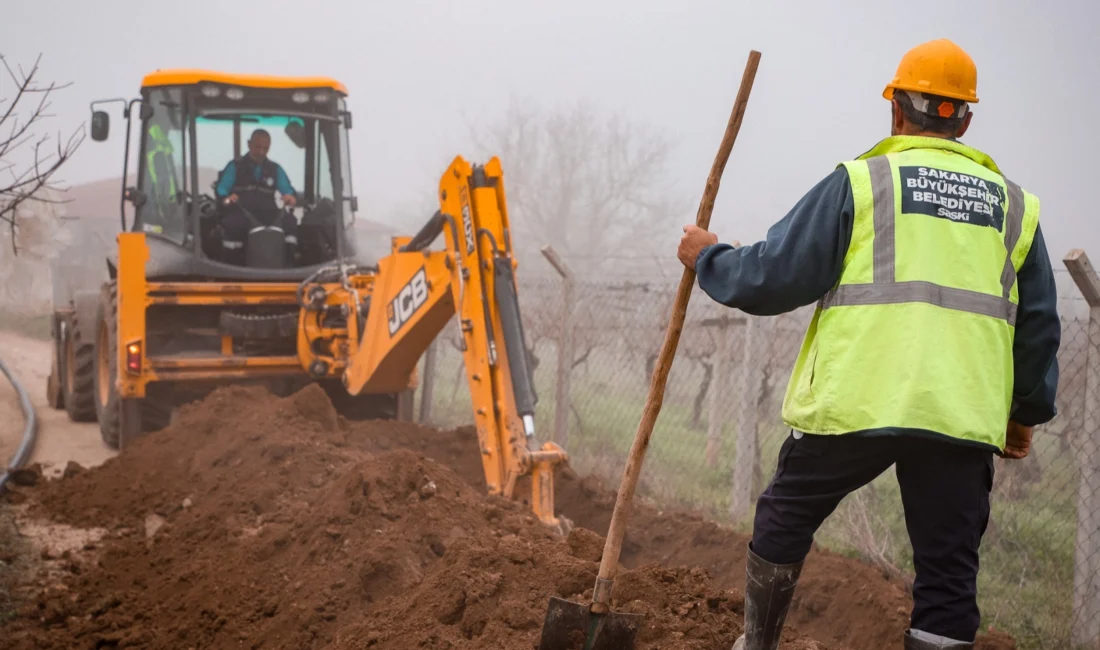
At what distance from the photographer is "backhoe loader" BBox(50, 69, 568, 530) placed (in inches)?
322

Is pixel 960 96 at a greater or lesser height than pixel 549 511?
greater

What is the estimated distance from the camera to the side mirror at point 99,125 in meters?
8.52

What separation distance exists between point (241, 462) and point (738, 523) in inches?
127

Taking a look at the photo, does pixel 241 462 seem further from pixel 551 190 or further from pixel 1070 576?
pixel 551 190

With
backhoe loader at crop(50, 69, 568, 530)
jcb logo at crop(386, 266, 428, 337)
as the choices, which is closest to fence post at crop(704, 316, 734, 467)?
backhoe loader at crop(50, 69, 568, 530)

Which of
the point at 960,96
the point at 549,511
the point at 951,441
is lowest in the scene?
the point at 549,511

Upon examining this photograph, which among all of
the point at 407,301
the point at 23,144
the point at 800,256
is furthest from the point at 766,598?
the point at 23,144

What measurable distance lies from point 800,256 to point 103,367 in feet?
27.6

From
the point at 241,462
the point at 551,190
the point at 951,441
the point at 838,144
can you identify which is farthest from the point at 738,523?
the point at 838,144

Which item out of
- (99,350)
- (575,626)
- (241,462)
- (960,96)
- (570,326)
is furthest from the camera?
(99,350)

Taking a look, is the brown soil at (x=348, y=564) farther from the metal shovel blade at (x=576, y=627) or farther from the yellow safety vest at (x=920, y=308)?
the yellow safety vest at (x=920, y=308)

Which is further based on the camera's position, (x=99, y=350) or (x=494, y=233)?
(x=99, y=350)

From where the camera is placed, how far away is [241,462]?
6.81 m

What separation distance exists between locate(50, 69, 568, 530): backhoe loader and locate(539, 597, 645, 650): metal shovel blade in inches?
153
